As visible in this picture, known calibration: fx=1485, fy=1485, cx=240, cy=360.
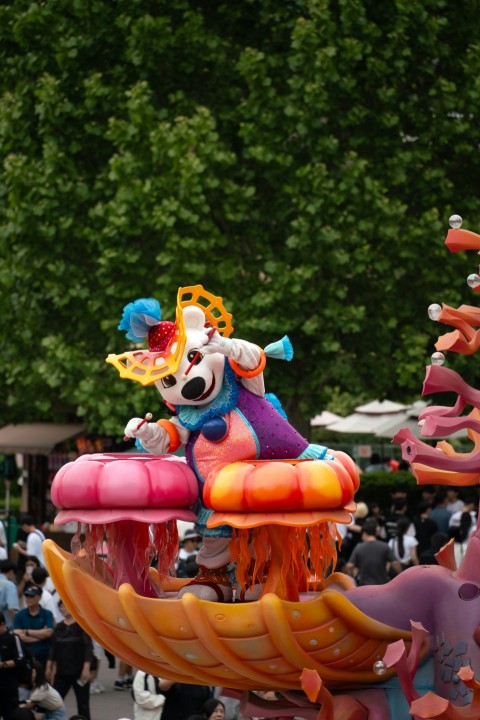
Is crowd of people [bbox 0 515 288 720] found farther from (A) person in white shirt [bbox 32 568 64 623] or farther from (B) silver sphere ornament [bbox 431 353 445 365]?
(B) silver sphere ornament [bbox 431 353 445 365]

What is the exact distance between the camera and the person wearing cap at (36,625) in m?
12.4

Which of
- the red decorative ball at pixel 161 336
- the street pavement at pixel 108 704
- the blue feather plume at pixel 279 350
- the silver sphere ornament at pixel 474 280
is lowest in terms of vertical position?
the street pavement at pixel 108 704

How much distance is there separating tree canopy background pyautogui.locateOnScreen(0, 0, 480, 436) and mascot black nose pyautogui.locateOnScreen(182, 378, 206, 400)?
33.4 ft

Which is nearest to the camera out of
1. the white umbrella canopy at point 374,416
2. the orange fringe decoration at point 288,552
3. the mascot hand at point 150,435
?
the orange fringe decoration at point 288,552

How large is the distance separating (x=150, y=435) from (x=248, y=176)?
1113 cm

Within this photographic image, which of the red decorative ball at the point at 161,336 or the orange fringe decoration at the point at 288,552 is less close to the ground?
the red decorative ball at the point at 161,336

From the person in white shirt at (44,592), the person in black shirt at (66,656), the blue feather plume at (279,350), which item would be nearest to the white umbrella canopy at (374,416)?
the person in white shirt at (44,592)

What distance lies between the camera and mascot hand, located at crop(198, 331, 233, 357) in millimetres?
6926

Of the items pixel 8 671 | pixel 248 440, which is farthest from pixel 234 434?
pixel 8 671

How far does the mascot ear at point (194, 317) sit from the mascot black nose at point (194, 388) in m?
0.29

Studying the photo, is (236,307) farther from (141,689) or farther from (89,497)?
(89,497)

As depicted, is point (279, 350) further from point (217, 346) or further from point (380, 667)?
point (380, 667)

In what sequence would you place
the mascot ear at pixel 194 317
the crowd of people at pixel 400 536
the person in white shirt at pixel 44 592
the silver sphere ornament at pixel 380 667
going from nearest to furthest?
1. the silver sphere ornament at pixel 380 667
2. the mascot ear at pixel 194 317
3. the person in white shirt at pixel 44 592
4. the crowd of people at pixel 400 536

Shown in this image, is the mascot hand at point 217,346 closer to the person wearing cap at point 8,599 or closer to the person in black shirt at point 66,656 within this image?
the person in black shirt at point 66,656
